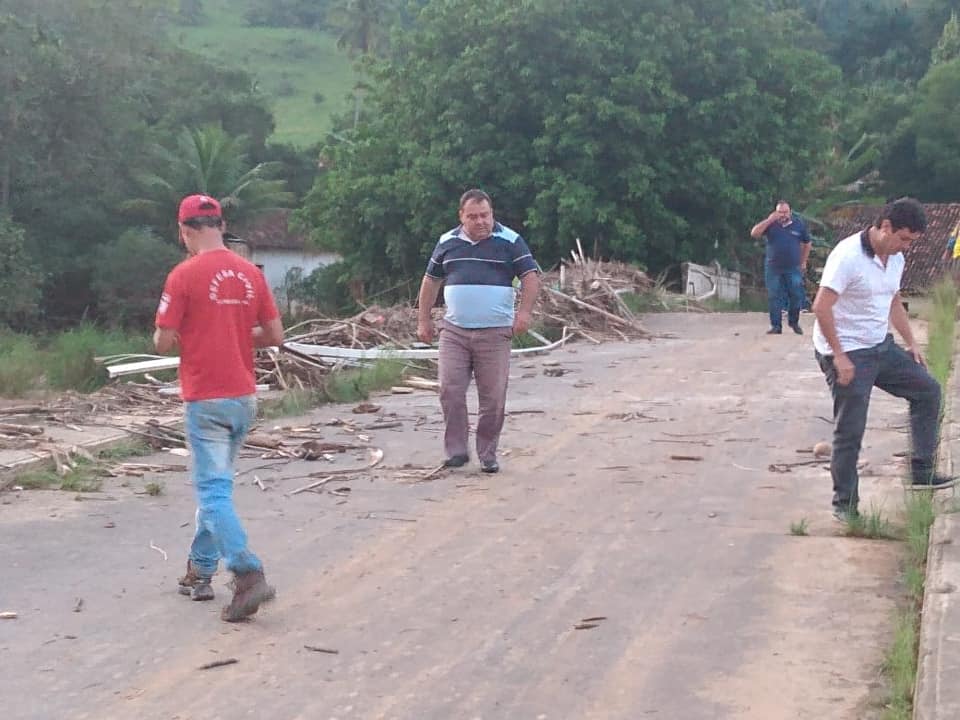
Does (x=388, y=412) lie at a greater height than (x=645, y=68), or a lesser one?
lesser

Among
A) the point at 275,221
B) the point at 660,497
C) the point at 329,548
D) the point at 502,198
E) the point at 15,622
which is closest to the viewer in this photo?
the point at 15,622

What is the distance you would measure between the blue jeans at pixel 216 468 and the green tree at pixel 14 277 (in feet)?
116

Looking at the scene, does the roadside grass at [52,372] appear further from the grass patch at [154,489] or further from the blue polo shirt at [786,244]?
the blue polo shirt at [786,244]

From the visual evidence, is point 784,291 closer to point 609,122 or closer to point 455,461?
point 455,461

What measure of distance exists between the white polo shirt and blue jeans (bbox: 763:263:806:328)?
377 inches

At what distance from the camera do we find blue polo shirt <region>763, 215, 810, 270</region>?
53.2ft

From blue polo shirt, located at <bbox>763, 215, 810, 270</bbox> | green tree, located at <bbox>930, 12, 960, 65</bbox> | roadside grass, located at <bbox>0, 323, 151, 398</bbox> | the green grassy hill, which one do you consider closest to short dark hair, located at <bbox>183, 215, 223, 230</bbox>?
roadside grass, located at <bbox>0, 323, 151, 398</bbox>

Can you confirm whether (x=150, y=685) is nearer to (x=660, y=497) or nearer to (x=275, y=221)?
(x=660, y=497)

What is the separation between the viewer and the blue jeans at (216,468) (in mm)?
5422

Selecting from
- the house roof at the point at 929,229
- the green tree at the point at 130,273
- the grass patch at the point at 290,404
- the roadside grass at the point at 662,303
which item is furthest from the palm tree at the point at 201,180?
the grass patch at the point at 290,404

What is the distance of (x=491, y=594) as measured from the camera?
577 cm

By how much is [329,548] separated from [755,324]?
14.2 meters

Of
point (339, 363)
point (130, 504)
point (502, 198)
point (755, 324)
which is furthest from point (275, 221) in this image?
point (130, 504)

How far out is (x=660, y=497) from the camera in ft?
25.5
